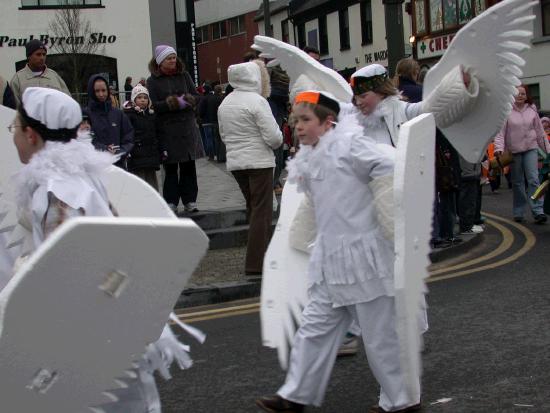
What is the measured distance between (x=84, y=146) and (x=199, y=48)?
64.8 meters

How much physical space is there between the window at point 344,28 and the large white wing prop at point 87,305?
43.9 m

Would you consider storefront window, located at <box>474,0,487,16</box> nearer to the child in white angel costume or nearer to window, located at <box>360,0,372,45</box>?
window, located at <box>360,0,372,45</box>

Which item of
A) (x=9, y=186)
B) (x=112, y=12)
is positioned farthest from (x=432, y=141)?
(x=112, y=12)

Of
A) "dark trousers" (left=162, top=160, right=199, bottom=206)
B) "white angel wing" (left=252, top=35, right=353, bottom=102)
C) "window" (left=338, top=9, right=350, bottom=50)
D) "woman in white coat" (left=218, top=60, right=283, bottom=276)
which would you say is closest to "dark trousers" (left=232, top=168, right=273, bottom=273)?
"woman in white coat" (left=218, top=60, right=283, bottom=276)

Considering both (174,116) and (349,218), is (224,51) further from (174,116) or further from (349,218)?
(349,218)

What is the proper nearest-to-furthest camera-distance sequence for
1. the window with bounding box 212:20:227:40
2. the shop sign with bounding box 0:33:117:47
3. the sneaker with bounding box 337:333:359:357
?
the sneaker with bounding box 337:333:359:357 → the shop sign with bounding box 0:33:117:47 → the window with bounding box 212:20:227:40

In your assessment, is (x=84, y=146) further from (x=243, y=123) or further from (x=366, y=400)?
(x=243, y=123)

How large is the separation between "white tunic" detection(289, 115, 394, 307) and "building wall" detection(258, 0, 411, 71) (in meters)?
35.6

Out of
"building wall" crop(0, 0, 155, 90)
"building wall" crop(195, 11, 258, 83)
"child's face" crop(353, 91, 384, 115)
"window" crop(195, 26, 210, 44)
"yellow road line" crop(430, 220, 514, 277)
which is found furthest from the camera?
"window" crop(195, 26, 210, 44)

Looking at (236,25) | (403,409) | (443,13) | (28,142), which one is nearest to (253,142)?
(403,409)

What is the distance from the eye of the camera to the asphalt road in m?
5.09

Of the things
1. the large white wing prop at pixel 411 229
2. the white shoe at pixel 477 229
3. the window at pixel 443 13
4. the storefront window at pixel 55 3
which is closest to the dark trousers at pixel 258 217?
the white shoe at pixel 477 229

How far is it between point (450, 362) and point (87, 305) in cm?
337

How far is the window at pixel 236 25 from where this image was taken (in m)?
61.2
